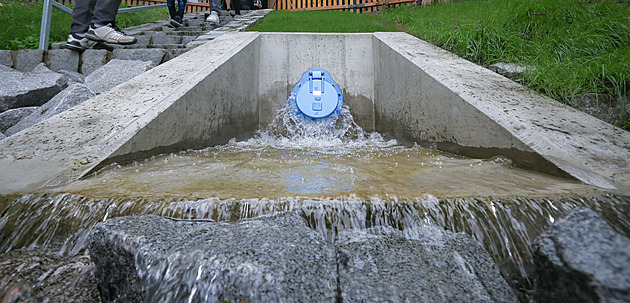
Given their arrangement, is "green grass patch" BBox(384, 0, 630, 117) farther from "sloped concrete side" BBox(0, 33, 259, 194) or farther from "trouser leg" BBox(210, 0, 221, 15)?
"trouser leg" BBox(210, 0, 221, 15)

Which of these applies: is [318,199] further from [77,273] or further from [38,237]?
[38,237]

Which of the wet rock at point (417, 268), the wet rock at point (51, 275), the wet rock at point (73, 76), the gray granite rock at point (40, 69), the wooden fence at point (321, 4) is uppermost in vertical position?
the wooden fence at point (321, 4)

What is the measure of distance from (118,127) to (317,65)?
3.02m

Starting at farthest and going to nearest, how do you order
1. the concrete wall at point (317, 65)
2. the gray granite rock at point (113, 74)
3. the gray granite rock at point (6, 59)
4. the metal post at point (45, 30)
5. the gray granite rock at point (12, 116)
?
the concrete wall at point (317, 65) → the metal post at point (45, 30) → the gray granite rock at point (6, 59) → the gray granite rock at point (113, 74) → the gray granite rock at point (12, 116)

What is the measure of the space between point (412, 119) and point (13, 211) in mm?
3163

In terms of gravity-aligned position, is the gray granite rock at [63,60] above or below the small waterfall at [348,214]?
above

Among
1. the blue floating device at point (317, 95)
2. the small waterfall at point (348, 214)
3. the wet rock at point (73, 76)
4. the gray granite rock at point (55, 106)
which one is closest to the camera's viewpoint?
the small waterfall at point (348, 214)

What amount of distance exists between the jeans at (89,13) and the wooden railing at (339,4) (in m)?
8.58

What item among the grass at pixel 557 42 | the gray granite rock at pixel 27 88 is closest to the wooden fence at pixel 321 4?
the grass at pixel 557 42

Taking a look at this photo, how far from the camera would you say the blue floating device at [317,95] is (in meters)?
4.48

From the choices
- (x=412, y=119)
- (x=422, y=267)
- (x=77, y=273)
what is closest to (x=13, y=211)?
(x=77, y=273)

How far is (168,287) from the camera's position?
3.82ft

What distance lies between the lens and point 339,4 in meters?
13.7

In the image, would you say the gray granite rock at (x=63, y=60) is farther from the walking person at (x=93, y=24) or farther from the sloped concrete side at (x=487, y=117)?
the sloped concrete side at (x=487, y=117)
